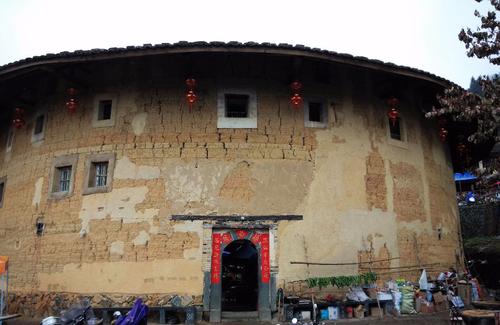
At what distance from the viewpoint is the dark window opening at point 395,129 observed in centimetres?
1316

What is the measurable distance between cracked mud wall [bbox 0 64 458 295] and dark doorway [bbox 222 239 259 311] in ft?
13.1

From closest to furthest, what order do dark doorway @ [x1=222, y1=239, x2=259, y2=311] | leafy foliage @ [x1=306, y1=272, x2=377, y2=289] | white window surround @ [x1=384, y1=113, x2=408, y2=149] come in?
leafy foliage @ [x1=306, y1=272, x2=377, y2=289]
white window surround @ [x1=384, y1=113, x2=408, y2=149]
dark doorway @ [x1=222, y1=239, x2=259, y2=311]

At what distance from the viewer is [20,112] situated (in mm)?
13305


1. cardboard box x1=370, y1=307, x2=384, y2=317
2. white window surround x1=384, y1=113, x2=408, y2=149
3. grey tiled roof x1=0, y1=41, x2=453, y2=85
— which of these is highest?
grey tiled roof x1=0, y1=41, x2=453, y2=85

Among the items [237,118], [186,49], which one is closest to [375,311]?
[237,118]

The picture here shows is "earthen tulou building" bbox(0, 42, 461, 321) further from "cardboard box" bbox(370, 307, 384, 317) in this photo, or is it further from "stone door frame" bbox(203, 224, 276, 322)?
"cardboard box" bbox(370, 307, 384, 317)

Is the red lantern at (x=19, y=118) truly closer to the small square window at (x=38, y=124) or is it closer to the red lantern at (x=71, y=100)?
the small square window at (x=38, y=124)

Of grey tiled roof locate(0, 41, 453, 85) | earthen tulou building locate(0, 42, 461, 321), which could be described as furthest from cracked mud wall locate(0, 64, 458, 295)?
grey tiled roof locate(0, 41, 453, 85)

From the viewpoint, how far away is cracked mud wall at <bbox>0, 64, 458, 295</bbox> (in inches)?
436

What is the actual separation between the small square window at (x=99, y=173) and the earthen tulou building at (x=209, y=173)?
0.03m

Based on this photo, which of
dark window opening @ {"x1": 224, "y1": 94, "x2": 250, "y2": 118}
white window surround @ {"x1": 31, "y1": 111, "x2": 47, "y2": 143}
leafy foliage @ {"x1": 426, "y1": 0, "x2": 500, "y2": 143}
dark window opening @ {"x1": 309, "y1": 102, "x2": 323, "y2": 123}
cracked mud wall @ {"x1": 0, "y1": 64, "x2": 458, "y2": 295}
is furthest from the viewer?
white window surround @ {"x1": 31, "y1": 111, "x2": 47, "y2": 143}

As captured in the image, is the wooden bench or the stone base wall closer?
the wooden bench

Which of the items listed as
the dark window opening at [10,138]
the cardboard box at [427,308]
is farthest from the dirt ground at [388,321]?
the dark window opening at [10,138]

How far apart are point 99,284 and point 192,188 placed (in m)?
3.14
